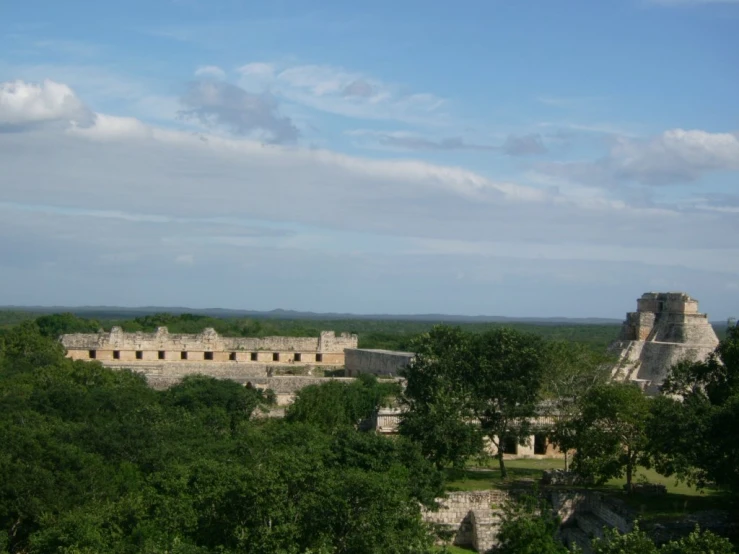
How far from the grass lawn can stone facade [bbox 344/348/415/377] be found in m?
11.4

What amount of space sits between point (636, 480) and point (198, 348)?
78.7 feet

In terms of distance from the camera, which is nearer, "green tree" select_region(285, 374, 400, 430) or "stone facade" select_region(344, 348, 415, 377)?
"green tree" select_region(285, 374, 400, 430)

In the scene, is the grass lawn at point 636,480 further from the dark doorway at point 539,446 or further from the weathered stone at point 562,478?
the dark doorway at point 539,446

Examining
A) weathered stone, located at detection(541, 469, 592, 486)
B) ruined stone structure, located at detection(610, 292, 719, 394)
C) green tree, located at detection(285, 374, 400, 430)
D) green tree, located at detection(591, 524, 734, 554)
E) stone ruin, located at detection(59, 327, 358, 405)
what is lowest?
weathered stone, located at detection(541, 469, 592, 486)

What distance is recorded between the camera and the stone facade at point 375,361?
3878cm

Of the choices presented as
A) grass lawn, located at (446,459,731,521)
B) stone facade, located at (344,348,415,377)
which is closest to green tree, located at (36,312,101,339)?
stone facade, located at (344,348,415,377)

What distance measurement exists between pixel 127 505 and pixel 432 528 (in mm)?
5548

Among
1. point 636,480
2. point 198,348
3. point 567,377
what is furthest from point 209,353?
point 636,480

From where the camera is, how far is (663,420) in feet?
65.8

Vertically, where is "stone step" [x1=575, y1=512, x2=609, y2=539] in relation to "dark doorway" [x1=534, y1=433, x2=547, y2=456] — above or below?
below

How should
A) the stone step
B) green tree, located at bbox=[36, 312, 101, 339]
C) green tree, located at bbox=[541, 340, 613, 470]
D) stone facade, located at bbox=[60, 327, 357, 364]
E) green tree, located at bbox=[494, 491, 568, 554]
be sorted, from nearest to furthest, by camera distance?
green tree, located at bbox=[494, 491, 568, 554] → the stone step → green tree, located at bbox=[541, 340, 613, 470] → stone facade, located at bbox=[60, 327, 357, 364] → green tree, located at bbox=[36, 312, 101, 339]

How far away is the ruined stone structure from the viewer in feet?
106

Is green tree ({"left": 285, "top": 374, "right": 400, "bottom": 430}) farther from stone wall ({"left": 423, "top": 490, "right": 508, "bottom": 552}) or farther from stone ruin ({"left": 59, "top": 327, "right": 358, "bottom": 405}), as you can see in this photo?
stone wall ({"left": 423, "top": 490, "right": 508, "bottom": 552})

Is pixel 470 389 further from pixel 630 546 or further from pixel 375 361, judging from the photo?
pixel 375 361
